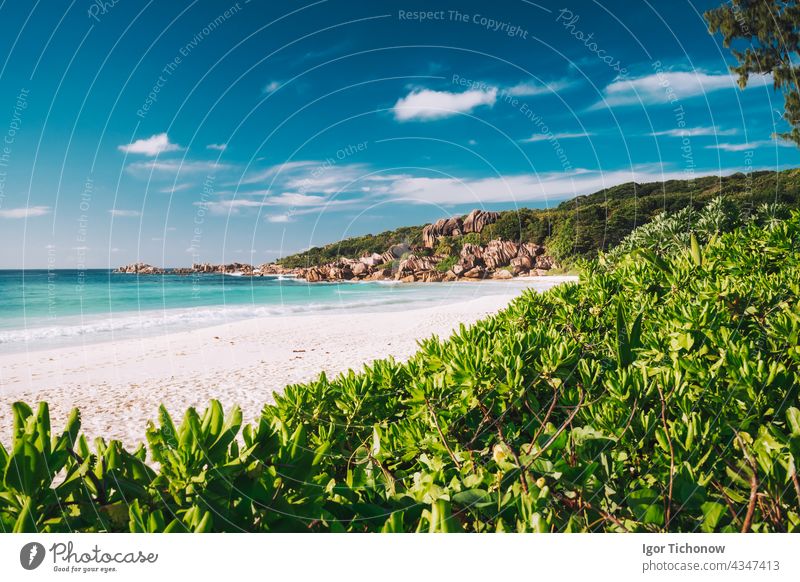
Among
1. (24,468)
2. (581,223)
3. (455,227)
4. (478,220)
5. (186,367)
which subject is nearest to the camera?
(24,468)

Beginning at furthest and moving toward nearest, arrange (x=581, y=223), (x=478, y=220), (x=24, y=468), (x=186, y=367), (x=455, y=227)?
(x=478, y=220), (x=455, y=227), (x=581, y=223), (x=186, y=367), (x=24, y=468)

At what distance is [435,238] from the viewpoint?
43.7m

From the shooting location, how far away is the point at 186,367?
11.4m

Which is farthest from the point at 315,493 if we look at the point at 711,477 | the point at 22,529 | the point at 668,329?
the point at 668,329

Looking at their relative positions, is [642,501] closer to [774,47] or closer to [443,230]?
[774,47]

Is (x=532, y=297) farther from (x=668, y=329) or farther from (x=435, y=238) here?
(x=435, y=238)

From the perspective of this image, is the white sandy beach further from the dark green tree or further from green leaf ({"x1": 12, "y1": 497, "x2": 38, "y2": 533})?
the dark green tree

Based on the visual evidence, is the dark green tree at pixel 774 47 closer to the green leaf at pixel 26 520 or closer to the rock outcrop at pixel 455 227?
the green leaf at pixel 26 520

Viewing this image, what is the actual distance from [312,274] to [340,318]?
116 ft
